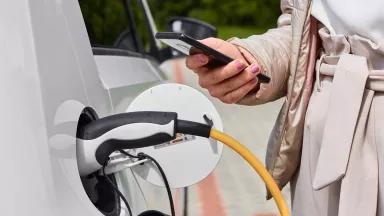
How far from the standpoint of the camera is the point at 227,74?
5.81 feet

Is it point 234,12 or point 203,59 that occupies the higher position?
point 203,59

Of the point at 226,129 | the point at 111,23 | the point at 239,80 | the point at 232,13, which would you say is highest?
the point at 111,23

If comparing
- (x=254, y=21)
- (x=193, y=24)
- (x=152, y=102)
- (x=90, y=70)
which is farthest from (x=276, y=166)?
(x=254, y=21)

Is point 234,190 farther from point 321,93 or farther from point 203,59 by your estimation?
point 203,59

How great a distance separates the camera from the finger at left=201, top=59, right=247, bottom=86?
1748 mm

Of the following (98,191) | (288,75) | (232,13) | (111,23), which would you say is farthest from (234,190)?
Answer: (232,13)

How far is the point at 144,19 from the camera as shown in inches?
158

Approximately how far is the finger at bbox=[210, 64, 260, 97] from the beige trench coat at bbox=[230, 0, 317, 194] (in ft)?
0.24

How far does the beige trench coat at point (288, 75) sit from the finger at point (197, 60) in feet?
0.72

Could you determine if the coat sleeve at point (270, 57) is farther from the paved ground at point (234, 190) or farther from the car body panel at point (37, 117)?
the paved ground at point (234, 190)

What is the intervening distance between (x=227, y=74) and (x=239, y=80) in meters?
0.07

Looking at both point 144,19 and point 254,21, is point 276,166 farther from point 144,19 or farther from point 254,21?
point 254,21

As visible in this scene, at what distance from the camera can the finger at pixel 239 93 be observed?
1.86 metres

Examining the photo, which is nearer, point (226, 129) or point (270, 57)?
point (270, 57)
